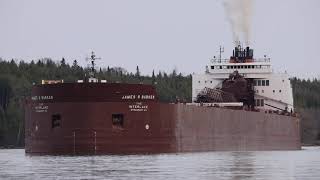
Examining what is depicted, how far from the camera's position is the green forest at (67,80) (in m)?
92.6

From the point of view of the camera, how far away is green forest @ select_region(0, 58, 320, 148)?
92.6 meters

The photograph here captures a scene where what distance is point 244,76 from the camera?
2707 inches

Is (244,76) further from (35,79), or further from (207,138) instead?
(35,79)

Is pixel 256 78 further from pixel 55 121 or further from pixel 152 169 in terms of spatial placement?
pixel 152 169

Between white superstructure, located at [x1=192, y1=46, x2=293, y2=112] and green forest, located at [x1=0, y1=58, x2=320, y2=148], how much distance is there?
32.0 ft

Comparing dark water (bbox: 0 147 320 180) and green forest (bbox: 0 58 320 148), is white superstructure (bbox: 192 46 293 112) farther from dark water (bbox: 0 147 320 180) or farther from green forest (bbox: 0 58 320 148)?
dark water (bbox: 0 147 320 180)

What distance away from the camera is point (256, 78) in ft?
228

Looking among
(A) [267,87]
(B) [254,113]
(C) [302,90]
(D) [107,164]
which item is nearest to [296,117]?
(A) [267,87]

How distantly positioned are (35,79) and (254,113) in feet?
176

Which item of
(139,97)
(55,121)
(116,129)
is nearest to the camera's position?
(116,129)

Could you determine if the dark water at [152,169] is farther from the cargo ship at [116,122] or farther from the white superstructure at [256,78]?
the white superstructure at [256,78]

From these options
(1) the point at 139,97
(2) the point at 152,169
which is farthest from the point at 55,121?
(2) the point at 152,169

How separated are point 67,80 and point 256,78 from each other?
39412 millimetres

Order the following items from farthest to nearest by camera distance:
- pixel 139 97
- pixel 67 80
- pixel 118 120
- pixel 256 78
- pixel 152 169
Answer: pixel 67 80 < pixel 256 78 < pixel 139 97 < pixel 118 120 < pixel 152 169
